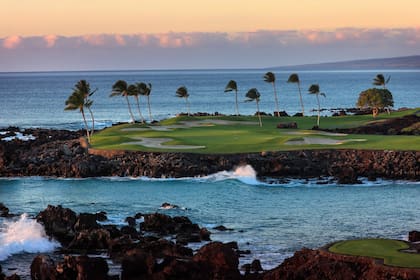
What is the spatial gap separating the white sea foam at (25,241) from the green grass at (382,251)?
1349 cm

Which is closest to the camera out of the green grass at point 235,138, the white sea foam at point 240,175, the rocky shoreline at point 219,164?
the white sea foam at point 240,175

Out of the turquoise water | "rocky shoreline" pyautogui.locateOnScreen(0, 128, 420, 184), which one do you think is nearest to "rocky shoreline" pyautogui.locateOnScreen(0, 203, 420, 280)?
the turquoise water

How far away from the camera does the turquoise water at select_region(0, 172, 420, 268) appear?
1599 inches

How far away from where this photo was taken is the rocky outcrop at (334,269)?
2677cm

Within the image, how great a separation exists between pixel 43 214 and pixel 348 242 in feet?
53.4

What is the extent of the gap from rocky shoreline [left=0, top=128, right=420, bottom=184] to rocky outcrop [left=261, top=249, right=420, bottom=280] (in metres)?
30.5

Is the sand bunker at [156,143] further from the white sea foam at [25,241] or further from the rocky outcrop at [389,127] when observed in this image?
the white sea foam at [25,241]

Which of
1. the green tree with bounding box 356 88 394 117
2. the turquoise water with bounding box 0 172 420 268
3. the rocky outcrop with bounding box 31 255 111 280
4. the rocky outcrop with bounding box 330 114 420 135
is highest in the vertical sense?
the green tree with bounding box 356 88 394 117

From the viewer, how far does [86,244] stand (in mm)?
37375

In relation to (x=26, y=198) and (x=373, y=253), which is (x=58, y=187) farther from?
(x=373, y=253)

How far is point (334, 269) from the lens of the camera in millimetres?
27203

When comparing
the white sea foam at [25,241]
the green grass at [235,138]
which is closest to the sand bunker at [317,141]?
the green grass at [235,138]

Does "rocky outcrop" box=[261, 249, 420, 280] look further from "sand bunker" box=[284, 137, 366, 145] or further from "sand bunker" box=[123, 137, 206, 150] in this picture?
"sand bunker" box=[284, 137, 366, 145]

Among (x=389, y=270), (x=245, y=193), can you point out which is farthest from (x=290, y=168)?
(x=389, y=270)
